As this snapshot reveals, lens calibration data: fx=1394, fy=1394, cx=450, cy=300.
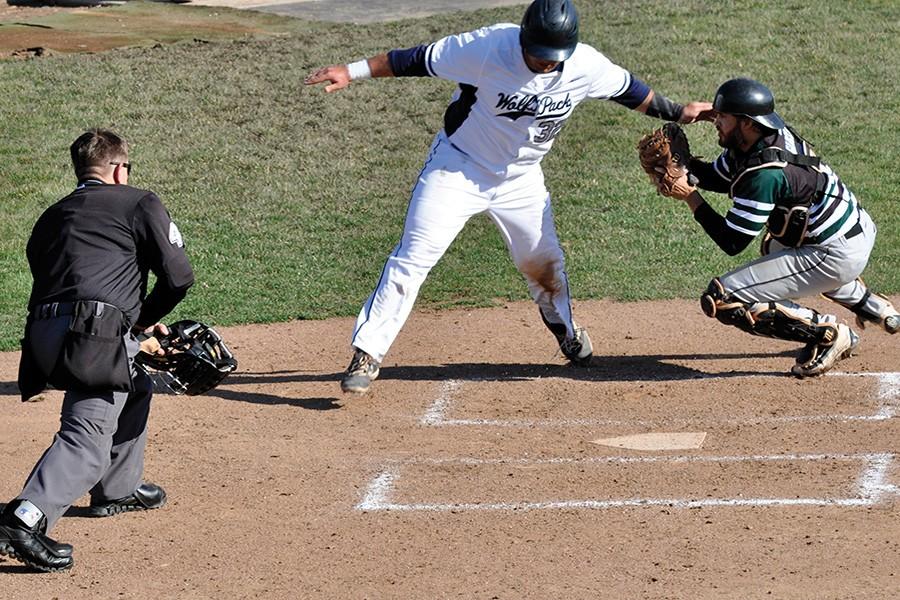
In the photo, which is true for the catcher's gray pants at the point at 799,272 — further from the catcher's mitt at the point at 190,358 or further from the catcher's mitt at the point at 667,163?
the catcher's mitt at the point at 190,358

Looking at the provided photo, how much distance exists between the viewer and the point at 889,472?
19.6 ft

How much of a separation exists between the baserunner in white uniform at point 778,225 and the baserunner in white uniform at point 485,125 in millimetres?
498

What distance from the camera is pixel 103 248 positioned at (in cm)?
543

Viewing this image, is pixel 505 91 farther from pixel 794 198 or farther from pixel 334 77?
pixel 794 198

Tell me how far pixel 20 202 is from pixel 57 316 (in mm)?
7063

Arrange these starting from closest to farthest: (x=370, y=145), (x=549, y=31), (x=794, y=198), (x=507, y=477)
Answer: (x=507, y=477)
(x=549, y=31)
(x=794, y=198)
(x=370, y=145)

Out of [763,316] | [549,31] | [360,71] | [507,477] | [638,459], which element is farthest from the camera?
[763,316]

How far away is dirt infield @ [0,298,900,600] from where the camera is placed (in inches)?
201

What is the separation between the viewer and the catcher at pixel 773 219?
6.95 meters

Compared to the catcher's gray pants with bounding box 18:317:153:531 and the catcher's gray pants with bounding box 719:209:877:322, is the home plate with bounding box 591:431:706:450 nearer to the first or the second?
the catcher's gray pants with bounding box 719:209:877:322

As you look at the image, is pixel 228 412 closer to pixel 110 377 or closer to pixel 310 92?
pixel 110 377

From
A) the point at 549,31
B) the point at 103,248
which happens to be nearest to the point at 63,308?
the point at 103,248

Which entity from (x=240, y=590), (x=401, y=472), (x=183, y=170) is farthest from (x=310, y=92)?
(x=240, y=590)

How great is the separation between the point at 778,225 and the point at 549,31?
163 cm
